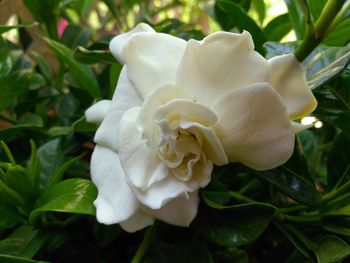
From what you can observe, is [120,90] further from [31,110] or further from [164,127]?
[31,110]

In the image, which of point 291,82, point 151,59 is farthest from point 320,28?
point 151,59

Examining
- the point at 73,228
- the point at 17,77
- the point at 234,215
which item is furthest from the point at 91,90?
the point at 234,215

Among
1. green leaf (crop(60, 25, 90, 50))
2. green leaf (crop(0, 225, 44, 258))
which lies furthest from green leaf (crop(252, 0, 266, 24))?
green leaf (crop(0, 225, 44, 258))

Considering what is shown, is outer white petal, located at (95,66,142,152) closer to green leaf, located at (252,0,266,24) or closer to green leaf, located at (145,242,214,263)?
green leaf, located at (145,242,214,263)

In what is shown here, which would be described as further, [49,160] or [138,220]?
[49,160]

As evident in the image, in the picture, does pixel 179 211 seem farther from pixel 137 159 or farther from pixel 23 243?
pixel 23 243

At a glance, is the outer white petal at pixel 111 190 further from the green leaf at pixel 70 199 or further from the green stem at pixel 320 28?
Answer: the green stem at pixel 320 28
